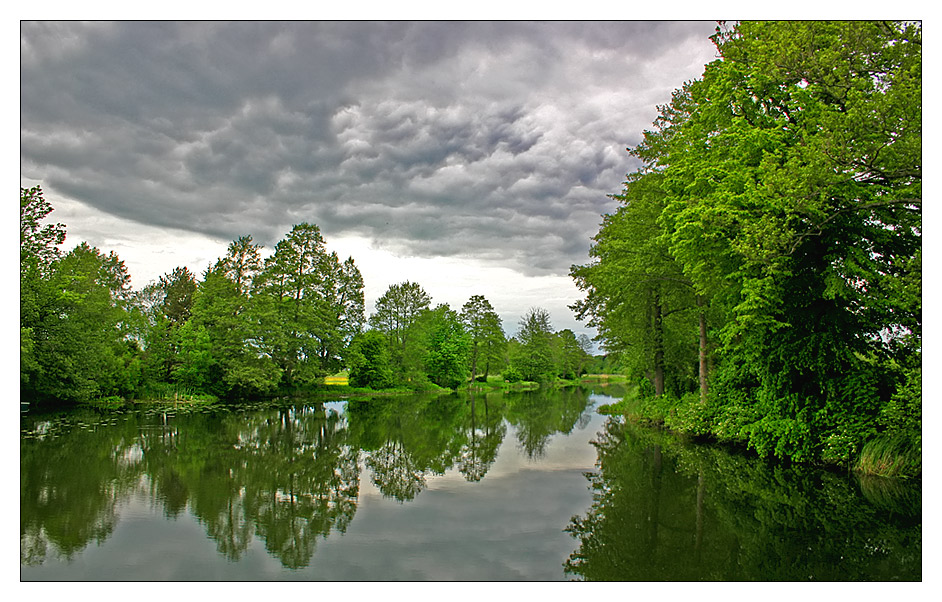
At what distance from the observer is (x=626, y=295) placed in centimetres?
1864

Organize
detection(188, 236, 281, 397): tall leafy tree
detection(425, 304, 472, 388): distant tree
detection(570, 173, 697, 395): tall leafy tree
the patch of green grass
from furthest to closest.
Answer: detection(425, 304, 472, 388): distant tree
detection(188, 236, 281, 397): tall leafy tree
detection(570, 173, 697, 395): tall leafy tree
the patch of green grass

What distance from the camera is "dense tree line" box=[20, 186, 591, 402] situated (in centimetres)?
2223

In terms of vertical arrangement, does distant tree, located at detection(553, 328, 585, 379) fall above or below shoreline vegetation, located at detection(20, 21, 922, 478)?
below

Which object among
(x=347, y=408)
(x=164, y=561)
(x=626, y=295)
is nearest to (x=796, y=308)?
(x=626, y=295)

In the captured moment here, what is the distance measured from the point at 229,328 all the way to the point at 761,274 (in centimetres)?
3018

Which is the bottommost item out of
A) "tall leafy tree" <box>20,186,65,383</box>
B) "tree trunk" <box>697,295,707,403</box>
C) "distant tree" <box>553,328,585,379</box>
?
"distant tree" <box>553,328,585,379</box>

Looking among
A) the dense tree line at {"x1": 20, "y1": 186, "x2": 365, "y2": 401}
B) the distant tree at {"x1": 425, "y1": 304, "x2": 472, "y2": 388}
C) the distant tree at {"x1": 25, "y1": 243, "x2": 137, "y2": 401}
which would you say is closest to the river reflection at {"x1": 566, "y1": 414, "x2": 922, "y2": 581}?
the dense tree line at {"x1": 20, "y1": 186, "x2": 365, "y2": 401}

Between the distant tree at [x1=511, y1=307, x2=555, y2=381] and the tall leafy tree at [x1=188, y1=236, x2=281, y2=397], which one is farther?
the distant tree at [x1=511, y1=307, x2=555, y2=381]

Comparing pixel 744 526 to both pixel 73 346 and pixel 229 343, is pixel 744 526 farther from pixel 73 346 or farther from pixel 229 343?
pixel 229 343

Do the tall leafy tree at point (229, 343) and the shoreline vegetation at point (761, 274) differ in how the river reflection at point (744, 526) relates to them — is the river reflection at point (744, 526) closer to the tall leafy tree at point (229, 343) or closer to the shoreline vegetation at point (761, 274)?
the shoreline vegetation at point (761, 274)

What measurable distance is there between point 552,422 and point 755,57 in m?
15.1

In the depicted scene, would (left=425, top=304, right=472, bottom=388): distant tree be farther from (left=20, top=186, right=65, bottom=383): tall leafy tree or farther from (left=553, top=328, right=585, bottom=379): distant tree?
(left=20, top=186, right=65, bottom=383): tall leafy tree

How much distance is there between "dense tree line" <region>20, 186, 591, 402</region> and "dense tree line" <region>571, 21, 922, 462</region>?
22.7 m

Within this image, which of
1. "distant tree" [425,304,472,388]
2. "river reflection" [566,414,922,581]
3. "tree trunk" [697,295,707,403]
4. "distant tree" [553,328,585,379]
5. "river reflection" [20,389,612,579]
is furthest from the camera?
"distant tree" [553,328,585,379]
